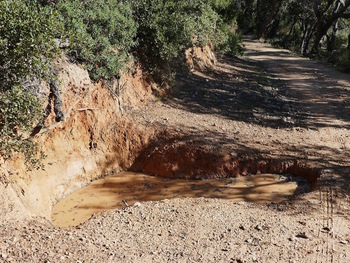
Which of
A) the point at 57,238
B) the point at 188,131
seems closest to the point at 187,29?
the point at 188,131

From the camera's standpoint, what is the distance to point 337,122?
33.2 feet

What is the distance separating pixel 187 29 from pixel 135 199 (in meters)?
5.33

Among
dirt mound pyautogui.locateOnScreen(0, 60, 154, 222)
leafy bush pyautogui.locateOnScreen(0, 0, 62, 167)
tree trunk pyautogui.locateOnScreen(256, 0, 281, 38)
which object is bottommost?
dirt mound pyautogui.locateOnScreen(0, 60, 154, 222)

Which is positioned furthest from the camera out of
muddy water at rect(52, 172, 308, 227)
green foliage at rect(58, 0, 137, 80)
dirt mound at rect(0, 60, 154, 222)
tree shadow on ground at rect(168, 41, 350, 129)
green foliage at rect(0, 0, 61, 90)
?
tree shadow on ground at rect(168, 41, 350, 129)

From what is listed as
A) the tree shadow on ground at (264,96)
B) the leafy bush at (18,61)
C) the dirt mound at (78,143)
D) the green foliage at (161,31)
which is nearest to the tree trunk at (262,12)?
Answer: the tree shadow on ground at (264,96)

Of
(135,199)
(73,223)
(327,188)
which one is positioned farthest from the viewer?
(135,199)

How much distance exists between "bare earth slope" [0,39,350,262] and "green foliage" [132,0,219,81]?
1.22m

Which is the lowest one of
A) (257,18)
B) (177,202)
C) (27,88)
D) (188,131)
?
(177,202)

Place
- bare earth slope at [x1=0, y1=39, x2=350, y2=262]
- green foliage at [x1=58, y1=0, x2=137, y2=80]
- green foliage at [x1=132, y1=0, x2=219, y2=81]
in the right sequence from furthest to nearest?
green foliage at [x1=132, y1=0, x2=219, y2=81]
green foliage at [x1=58, y1=0, x2=137, y2=80]
bare earth slope at [x1=0, y1=39, x2=350, y2=262]

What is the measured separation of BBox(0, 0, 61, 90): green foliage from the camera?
525 centimetres

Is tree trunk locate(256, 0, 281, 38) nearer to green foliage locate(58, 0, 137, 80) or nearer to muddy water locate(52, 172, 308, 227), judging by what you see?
green foliage locate(58, 0, 137, 80)

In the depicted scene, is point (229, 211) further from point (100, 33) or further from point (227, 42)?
point (227, 42)

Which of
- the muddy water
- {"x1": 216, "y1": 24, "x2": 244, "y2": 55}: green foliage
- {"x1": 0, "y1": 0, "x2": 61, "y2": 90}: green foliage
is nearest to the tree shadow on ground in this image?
{"x1": 216, "y1": 24, "x2": 244, "y2": 55}: green foliage

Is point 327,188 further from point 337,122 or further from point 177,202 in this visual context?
point 337,122
